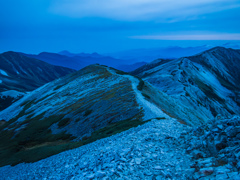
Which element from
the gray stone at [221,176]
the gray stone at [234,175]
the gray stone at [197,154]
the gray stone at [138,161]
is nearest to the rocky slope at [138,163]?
the gray stone at [138,161]

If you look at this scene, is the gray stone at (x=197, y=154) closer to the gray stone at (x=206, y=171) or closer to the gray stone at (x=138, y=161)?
the gray stone at (x=206, y=171)

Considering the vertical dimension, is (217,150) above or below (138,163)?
above

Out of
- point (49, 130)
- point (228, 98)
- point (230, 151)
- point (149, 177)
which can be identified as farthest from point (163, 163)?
point (228, 98)

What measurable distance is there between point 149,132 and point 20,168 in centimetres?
2066

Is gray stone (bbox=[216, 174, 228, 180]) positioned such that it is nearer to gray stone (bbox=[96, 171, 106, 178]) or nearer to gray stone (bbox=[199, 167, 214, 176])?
gray stone (bbox=[199, 167, 214, 176])

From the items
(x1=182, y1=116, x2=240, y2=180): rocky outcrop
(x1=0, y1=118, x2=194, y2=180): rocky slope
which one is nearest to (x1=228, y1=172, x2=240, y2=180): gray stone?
(x1=182, y1=116, x2=240, y2=180): rocky outcrop

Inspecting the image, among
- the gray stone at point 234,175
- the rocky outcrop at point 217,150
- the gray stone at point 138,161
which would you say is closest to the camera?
the gray stone at point 234,175

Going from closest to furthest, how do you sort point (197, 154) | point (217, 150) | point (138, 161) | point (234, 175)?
point (234, 175), point (217, 150), point (138, 161), point (197, 154)

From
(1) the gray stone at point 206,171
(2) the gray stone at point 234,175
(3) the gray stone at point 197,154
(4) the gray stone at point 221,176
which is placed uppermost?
(2) the gray stone at point 234,175

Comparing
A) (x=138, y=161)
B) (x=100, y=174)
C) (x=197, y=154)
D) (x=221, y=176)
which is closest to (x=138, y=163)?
(x=138, y=161)

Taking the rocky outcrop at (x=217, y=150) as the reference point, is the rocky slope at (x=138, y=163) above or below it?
below

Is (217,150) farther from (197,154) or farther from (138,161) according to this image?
(138,161)

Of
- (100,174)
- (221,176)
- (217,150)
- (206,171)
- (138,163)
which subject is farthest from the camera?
(138,163)

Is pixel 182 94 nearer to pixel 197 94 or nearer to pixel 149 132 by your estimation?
pixel 197 94
